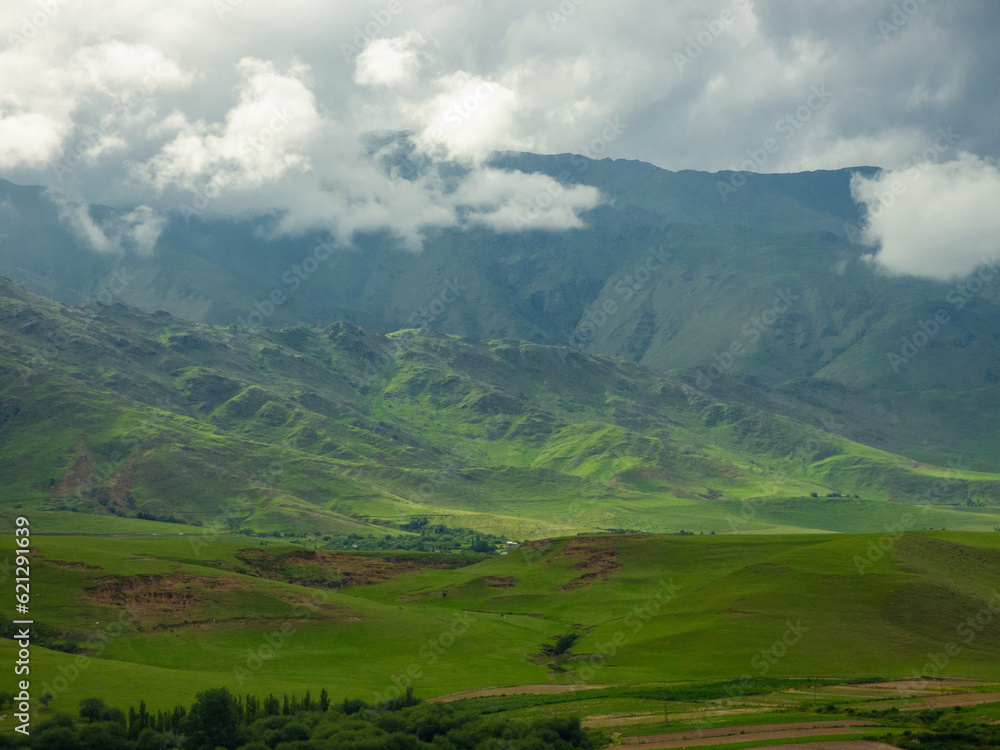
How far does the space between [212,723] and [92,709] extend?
14.2 meters

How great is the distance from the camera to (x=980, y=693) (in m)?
96.6

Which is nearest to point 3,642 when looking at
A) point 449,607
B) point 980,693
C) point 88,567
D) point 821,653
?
point 88,567

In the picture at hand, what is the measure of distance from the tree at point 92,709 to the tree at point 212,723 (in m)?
10.0

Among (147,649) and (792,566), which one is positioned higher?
(792,566)

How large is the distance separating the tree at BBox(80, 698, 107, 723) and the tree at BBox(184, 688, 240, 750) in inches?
395

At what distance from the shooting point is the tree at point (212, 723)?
9044cm

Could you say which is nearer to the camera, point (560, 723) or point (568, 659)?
point (560, 723)

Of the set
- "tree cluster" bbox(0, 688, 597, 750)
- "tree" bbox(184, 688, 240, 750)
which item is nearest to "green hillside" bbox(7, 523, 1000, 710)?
"tree cluster" bbox(0, 688, 597, 750)

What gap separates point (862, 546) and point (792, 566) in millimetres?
15507

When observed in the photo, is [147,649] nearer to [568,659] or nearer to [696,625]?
[568,659]

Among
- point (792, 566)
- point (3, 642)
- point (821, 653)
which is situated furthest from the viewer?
point (792, 566)

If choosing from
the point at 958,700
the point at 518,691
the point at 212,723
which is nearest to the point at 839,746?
the point at 958,700

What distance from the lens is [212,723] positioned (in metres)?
91.4

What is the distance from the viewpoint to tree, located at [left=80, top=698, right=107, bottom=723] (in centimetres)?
→ 9475
